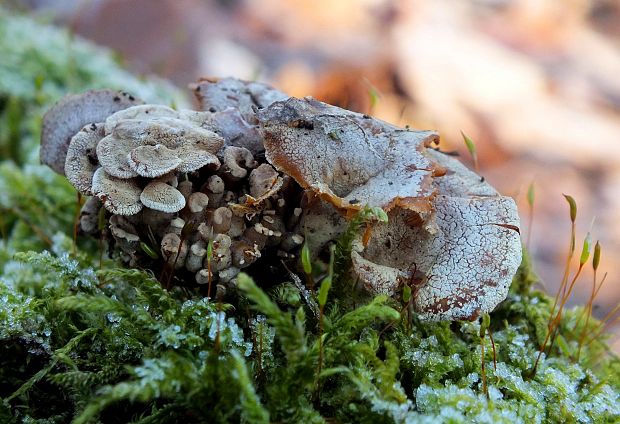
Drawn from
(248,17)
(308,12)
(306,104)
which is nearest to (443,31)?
(308,12)

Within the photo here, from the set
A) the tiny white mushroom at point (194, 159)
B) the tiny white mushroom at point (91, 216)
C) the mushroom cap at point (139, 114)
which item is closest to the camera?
the tiny white mushroom at point (194, 159)

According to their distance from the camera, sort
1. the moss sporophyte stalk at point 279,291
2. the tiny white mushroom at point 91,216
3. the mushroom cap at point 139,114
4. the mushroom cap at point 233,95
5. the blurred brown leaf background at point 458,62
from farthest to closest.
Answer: the blurred brown leaf background at point 458,62, the mushroom cap at point 233,95, the tiny white mushroom at point 91,216, the mushroom cap at point 139,114, the moss sporophyte stalk at point 279,291

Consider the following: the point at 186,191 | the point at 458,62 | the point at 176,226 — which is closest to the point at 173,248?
the point at 176,226

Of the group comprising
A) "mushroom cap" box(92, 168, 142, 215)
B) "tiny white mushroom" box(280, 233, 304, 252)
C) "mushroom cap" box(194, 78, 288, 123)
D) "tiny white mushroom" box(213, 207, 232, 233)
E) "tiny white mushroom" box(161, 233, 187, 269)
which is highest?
"mushroom cap" box(194, 78, 288, 123)

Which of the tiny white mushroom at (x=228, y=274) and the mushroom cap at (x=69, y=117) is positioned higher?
the mushroom cap at (x=69, y=117)

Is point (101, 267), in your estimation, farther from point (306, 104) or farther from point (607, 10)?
point (607, 10)

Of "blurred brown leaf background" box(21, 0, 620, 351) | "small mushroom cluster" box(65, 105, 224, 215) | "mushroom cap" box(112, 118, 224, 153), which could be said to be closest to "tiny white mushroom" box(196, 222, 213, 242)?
"small mushroom cluster" box(65, 105, 224, 215)

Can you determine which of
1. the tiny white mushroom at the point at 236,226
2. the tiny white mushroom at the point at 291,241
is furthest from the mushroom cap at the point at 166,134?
the tiny white mushroom at the point at 291,241

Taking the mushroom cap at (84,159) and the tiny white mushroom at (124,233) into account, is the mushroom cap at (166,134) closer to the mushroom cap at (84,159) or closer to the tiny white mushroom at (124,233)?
the mushroom cap at (84,159)

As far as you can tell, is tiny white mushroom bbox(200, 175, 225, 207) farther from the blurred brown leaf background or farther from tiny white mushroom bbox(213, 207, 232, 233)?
the blurred brown leaf background
